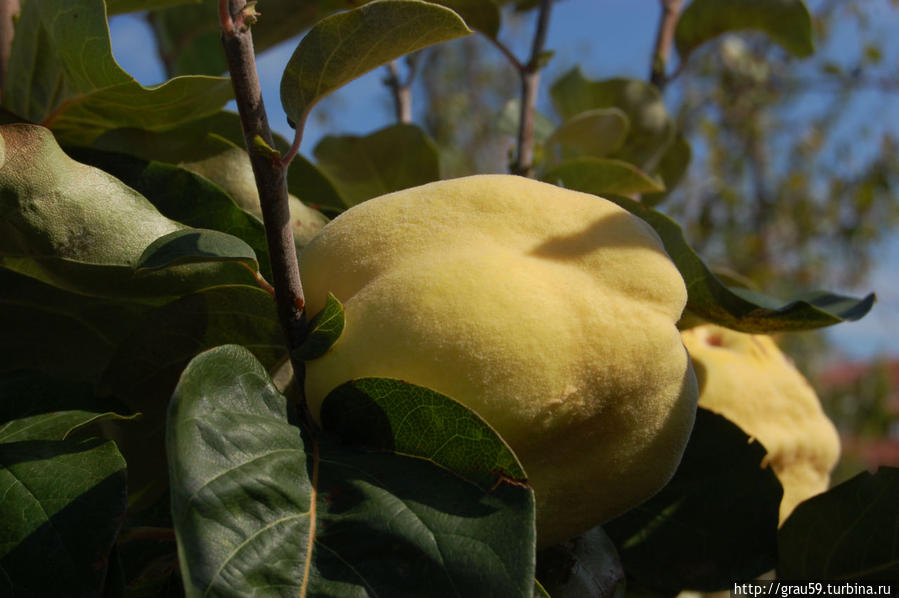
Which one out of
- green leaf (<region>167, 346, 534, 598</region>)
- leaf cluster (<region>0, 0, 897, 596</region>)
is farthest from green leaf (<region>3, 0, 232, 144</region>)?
green leaf (<region>167, 346, 534, 598</region>)

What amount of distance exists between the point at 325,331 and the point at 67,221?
18 centimetres

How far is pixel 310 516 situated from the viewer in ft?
1.44

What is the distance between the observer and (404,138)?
0.91 meters

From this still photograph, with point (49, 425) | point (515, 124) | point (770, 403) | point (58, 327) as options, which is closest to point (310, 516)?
point (49, 425)

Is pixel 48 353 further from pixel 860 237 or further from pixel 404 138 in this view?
pixel 860 237

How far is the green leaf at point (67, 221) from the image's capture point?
0.52 meters

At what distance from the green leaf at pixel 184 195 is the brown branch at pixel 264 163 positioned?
10 cm

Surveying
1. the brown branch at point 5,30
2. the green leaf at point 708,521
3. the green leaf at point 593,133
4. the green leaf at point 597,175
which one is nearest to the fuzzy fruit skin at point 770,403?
the green leaf at point 708,521

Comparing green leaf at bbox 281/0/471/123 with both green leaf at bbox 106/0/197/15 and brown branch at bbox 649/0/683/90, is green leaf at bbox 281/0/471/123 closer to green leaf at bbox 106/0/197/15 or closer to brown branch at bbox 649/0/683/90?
green leaf at bbox 106/0/197/15

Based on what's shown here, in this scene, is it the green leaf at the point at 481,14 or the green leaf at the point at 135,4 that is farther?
the green leaf at the point at 481,14

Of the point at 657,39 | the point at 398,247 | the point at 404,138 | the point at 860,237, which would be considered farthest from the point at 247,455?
the point at 860,237

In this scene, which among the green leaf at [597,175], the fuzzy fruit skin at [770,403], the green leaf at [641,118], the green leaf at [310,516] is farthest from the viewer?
the green leaf at [641,118]

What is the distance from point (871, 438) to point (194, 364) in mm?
7104

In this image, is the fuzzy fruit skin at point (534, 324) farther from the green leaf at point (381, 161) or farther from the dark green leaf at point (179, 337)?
the green leaf at point (381, 161)
